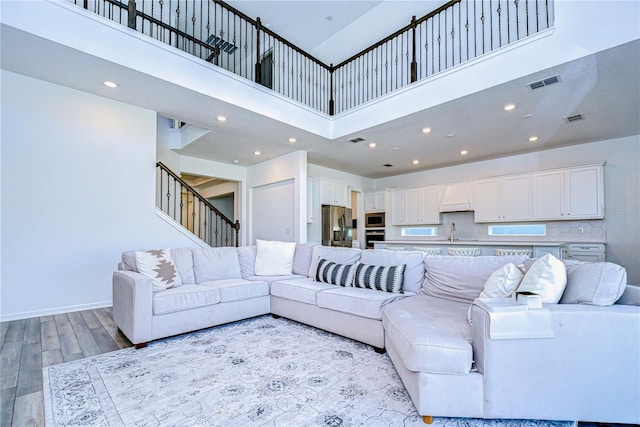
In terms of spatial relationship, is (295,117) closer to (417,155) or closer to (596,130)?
(417,155)

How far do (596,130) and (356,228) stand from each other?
5637 millimetres

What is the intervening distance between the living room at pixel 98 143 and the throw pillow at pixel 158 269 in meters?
1.64

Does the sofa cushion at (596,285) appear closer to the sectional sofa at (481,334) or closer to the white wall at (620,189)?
the sectional sofa at (481,334)

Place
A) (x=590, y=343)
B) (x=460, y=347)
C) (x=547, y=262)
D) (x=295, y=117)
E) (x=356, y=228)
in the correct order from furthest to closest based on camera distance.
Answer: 1. (x=356, y=228)
2. (x=295, y=117)
3. (x=547, y=262)
4. (x=460, y=347)
5. (x=590, y=343)

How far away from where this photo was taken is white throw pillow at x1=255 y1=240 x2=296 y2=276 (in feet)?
13.4

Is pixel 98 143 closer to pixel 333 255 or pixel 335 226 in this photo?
pixel 333 255

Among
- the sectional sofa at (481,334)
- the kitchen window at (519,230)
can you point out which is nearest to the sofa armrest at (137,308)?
the sectional sofa at (481,334)

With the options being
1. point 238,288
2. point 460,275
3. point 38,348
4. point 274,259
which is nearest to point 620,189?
point 460,275

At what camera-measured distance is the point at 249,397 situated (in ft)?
6.19

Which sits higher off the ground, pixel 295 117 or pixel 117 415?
pixel 295 117

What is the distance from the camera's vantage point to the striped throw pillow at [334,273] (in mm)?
3305

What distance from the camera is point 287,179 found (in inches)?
253

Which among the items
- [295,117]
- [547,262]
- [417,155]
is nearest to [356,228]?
[417,155]

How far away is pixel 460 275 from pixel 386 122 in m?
2.60
